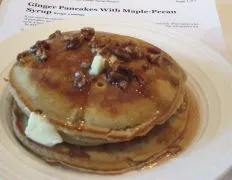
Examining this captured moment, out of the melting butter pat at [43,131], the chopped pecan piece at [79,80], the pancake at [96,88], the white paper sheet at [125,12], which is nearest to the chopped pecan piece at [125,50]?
the pancake at [96,88]

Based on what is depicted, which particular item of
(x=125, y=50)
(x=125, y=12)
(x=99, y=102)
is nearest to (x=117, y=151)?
(x=99, y=102)

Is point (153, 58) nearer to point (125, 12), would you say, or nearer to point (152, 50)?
point (152, 50)

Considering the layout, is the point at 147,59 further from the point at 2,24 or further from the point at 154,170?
the point at 2,24

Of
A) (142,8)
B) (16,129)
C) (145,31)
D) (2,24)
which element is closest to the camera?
(16,129)

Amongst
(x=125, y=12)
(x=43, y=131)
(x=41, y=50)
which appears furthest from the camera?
(x=125, y=12)

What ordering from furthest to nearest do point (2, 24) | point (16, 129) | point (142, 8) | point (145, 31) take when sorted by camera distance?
point (142, 8) < point (2, 24) < point (145, 31) < point (16, 129)

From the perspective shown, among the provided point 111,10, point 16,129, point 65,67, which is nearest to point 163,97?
point 65,67
